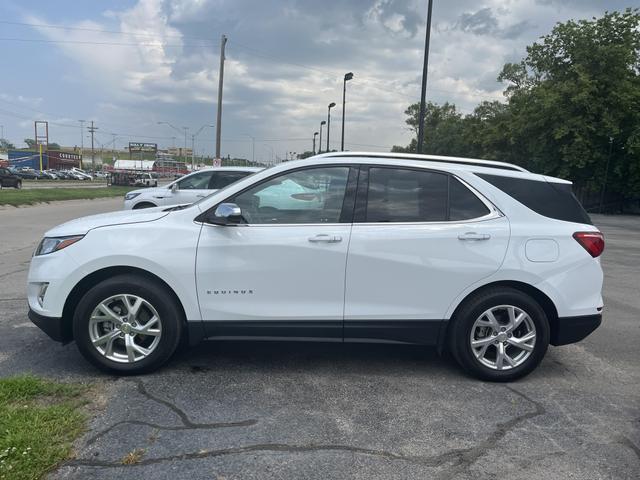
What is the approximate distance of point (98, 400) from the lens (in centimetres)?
361

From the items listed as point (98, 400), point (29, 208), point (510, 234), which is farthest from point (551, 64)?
→ point (98, 400)

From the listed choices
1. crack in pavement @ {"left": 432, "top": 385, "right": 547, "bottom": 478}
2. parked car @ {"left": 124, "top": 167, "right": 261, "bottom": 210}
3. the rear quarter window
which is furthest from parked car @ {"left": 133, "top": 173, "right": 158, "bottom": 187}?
crack in pavement @ {"left": 432, "top": 385, "right": 547, "bottom": 478}

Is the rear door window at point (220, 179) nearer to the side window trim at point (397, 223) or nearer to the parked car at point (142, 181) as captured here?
the side window trim at point (397, 223)

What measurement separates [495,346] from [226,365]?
2238 millimetres

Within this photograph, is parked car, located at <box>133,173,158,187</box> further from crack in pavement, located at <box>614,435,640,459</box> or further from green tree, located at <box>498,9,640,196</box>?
crack in pavement, located at <box>614,435,640,459</box>

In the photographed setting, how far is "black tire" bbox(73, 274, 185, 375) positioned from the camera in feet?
12.8

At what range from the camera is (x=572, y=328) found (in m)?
4.14

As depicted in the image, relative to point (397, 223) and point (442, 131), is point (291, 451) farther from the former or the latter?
point (442, 131)

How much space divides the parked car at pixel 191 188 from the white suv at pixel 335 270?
843cm

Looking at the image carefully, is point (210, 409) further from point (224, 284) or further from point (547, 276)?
point (547, 276)

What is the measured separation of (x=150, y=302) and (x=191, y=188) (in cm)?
934

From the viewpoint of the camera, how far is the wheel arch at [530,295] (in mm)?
4074

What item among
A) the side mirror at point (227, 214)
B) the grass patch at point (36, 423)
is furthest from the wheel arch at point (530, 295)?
the grass patch at point (36, 423)

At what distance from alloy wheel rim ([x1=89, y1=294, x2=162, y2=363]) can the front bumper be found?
0.25 meters
